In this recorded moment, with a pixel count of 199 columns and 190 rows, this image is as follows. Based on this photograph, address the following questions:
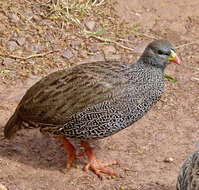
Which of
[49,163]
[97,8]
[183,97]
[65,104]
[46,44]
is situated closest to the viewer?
[65,104]

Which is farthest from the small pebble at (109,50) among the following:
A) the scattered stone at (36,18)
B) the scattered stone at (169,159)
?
the scattered stone at (169,159)

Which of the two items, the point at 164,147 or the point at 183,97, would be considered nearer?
the point at 164,147

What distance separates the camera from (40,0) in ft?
23.6

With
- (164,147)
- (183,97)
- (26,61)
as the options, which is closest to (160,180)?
(164,147)

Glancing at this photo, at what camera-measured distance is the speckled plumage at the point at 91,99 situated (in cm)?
469

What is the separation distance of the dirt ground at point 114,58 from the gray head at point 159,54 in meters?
1.04

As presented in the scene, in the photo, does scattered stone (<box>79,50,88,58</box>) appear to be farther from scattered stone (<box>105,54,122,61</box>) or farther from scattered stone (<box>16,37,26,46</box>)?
scattered stone (<box>16,37,26,46</box>)

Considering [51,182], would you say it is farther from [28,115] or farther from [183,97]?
[183,97]

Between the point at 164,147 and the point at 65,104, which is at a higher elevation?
the point at 65,104

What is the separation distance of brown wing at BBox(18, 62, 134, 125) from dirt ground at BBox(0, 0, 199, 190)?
2.05 feet

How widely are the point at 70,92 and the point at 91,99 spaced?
0.22m

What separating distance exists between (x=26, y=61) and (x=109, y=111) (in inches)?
86.4

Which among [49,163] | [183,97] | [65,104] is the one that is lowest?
[49,163]

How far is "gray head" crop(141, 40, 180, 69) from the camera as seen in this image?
16.3 feet
